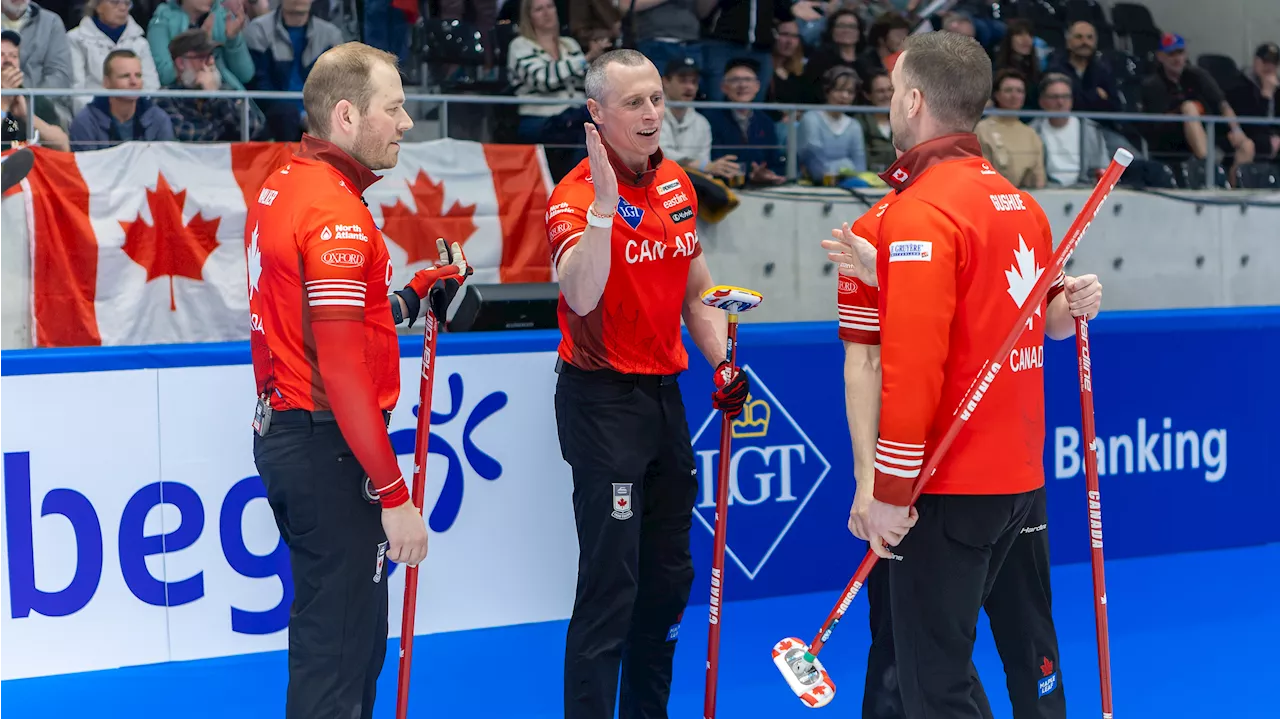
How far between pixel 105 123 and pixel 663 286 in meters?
4.99

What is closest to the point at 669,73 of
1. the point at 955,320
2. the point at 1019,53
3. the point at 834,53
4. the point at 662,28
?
the point at 662,28

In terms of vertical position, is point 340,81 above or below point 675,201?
above

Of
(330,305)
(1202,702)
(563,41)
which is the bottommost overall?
(1202,702)

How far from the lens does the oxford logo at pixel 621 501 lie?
12.0 ft

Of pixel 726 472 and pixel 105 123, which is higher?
pixel 105 123

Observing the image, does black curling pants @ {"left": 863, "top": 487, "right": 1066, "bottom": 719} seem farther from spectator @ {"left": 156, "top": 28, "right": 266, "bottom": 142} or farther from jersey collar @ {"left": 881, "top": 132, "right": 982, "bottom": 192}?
spectator @ {"left": 156, "top": 28, "right": 266, "bottom": 142}

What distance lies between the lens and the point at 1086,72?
1170cm

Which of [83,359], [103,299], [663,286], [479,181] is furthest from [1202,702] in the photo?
[103,299]

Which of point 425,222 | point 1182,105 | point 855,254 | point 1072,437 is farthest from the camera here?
point 1182,105

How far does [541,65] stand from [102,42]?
111 inches

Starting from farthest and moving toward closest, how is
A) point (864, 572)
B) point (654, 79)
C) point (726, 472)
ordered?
1. point (726, 472)
2. point (654, 79)
3. point (864, 572)

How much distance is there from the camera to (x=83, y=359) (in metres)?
4.55

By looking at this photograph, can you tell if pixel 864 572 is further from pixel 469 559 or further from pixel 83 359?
pixel 83 359

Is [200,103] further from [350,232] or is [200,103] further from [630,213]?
[350,232]
